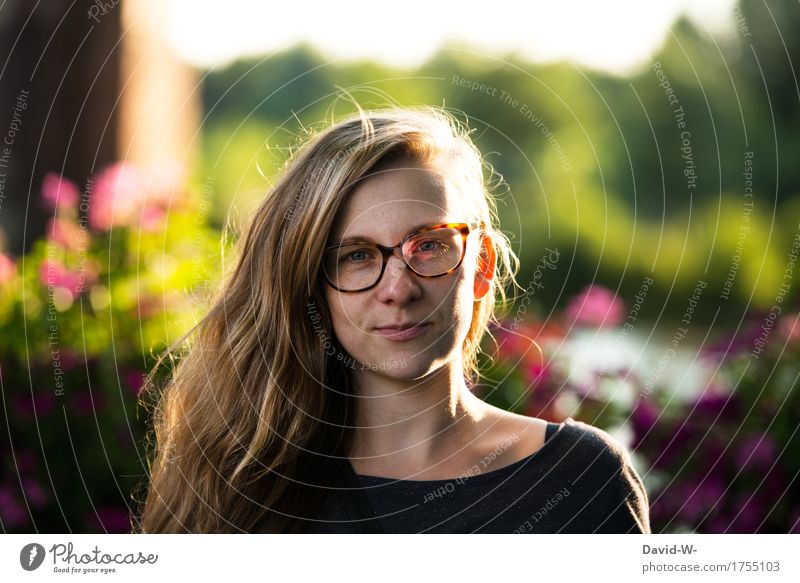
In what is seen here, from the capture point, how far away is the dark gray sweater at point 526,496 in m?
1.66

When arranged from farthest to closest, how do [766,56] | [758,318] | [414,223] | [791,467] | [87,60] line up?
[766,56], [87,60], [758,318], [791,467], [414,223]

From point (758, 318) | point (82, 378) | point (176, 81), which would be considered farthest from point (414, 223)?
point (176, 81)

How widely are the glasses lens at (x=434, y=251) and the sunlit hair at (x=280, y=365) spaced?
122 millimetres

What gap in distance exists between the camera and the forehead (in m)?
1.56

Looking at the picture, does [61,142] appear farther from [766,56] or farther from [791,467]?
[766,56]

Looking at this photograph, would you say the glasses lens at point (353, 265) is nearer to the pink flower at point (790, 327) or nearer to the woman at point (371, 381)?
the woman at point (371, 381)

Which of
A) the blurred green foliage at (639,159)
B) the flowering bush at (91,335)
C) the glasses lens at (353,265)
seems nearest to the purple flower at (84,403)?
the flowering bush at (91,335)

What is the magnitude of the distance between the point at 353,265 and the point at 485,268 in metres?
0.28

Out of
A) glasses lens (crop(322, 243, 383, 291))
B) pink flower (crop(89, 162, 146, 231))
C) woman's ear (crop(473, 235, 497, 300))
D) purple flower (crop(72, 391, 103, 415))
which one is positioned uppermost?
pink flower (crop(89, 162, 146, 231))

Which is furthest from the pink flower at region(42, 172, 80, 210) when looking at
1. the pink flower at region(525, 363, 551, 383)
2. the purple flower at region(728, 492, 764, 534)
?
the purple flower at region(728, 492, 764, 534)

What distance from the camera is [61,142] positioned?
366cm

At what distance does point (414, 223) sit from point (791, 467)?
1775 mm

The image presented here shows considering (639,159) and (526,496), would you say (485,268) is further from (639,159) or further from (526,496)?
(639,159)

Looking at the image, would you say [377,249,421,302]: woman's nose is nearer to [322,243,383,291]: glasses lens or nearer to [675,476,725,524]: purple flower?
[322,243,383,291]: glasses lens
